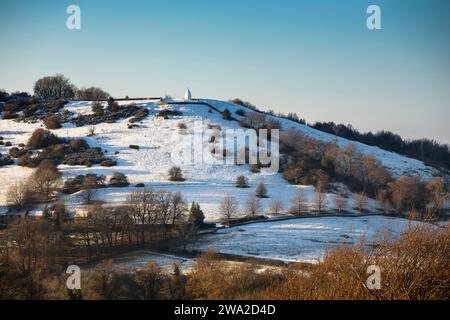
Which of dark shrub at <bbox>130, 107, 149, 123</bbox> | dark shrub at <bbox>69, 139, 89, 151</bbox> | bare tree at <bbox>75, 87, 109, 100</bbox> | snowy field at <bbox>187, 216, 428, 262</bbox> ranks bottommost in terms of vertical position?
snowy field at <bbox>187, 216, 428, 262</bbox>

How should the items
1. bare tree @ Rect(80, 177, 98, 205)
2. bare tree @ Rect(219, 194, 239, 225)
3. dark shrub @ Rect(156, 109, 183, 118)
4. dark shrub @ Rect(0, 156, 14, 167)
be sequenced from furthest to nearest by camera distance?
dark shrub @ Rect(156, 109, 183, 118) < dark shrub @ Rect(0, 156, 14, 167) < bare tree @ Rect(80, 177, 98, 205) < bare tree @ Rect(219, 194, 239, 225)

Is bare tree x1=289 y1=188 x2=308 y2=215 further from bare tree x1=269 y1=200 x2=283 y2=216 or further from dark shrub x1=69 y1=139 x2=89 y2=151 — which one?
dark shrub x1=69 y1=139 x2=89 y2=151

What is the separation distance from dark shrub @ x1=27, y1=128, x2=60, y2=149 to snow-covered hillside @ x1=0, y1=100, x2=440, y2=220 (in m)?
2.78

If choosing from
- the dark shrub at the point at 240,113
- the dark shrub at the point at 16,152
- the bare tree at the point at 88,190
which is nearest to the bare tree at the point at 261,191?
the bare tree at the point at 88,190

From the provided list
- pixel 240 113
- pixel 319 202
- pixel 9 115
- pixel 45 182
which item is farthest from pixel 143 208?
pixel 9 115

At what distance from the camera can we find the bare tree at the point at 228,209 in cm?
3627

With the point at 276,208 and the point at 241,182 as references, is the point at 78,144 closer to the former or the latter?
the point at 241,182

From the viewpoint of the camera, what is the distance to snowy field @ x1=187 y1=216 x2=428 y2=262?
92.5ft

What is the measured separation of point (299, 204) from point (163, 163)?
19310 millimetres

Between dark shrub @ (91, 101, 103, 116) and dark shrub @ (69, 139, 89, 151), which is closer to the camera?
dark shrub @ (69, 139, 89, 151)

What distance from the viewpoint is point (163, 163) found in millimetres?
50781

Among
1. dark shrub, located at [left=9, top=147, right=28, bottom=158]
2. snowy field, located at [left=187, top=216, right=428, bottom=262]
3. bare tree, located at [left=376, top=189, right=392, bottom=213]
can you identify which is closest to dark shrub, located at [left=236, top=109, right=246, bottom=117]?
bare tree, located at [left=376, top=189, right=392, bottom=213]

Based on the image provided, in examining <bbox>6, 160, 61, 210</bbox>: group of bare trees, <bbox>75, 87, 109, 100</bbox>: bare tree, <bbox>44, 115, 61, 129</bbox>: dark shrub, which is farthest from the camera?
<bbox>75, 87, 109, 100</bbox>: bare tree

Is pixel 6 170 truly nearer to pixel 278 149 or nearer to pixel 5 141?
pixel 5 141
